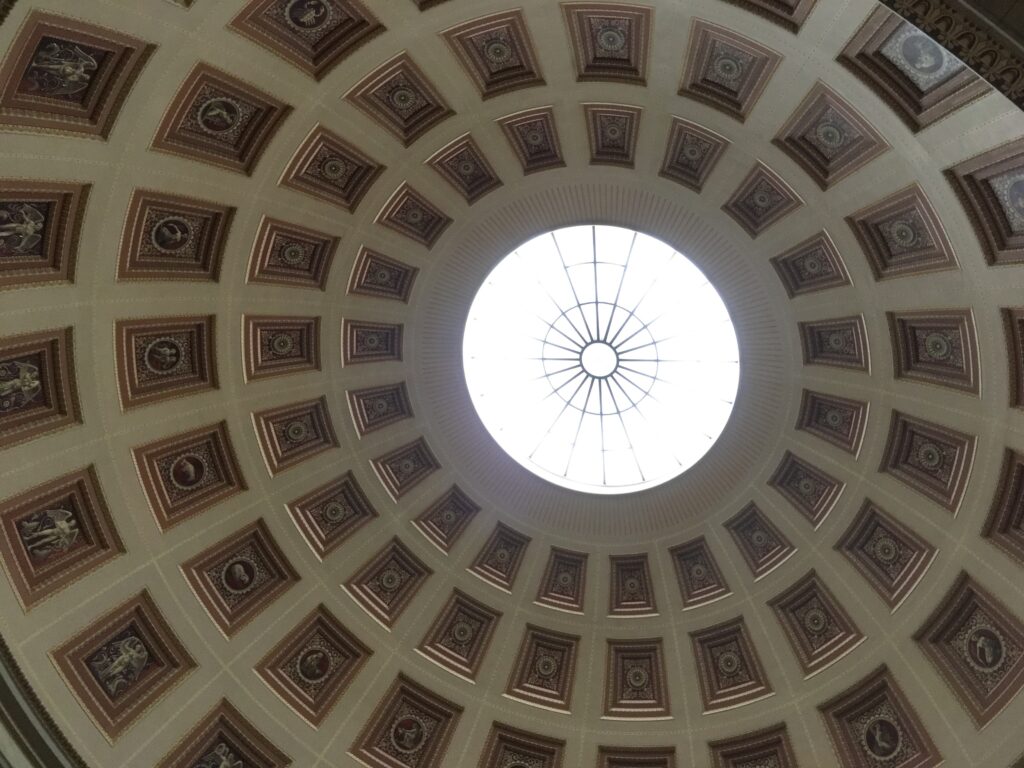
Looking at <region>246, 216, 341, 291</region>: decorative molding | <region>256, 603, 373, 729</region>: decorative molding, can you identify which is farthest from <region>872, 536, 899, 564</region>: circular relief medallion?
<region>246, 216, 341, 291</region>: decorative molding

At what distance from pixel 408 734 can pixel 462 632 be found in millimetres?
2814

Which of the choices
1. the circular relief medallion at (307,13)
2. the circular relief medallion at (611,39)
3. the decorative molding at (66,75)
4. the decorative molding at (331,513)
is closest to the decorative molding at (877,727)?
the decorative molding at (331,513)

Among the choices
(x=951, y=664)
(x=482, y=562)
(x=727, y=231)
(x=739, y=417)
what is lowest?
(x=482, y=562)

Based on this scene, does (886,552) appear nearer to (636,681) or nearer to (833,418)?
(833,418)

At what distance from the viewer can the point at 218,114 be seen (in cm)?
1691

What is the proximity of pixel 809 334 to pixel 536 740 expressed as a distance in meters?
12.2

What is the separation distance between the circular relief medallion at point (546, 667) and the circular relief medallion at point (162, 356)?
11863mm

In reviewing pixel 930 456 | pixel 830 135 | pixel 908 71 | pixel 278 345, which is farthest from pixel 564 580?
pixel 908 71

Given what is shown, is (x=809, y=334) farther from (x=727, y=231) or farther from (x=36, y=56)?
(x=36, y=56)

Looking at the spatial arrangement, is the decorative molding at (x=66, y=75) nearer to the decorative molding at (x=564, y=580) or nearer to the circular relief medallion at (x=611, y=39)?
the circular relief medallion at (x=611, y=39)

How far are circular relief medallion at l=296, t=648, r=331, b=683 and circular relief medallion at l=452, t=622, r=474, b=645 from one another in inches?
131

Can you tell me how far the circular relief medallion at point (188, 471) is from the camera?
19.4 metres

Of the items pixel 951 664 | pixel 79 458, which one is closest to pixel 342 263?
pixel 79 458

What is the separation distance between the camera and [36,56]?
1416 centimetres
